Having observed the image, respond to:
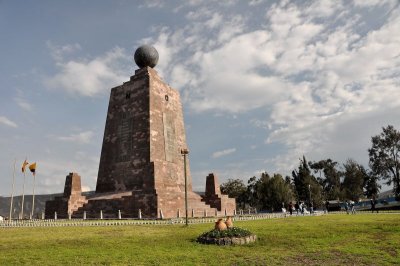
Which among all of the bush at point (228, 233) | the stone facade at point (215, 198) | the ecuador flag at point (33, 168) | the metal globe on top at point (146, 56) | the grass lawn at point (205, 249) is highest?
the metal globe on top at point (146, 56)

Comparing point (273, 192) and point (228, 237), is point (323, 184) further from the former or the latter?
point (228, 237)

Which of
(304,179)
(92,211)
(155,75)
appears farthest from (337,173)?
(92,211)

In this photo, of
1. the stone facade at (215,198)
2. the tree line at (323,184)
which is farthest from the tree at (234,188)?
the stone facade at (215,198)

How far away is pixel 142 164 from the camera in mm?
34188

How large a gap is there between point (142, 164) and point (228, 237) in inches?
883

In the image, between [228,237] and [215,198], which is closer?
[228,237]

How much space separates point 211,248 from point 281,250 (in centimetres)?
245

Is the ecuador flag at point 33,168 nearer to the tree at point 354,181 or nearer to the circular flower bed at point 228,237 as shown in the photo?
the circular flower bed at point 228,237

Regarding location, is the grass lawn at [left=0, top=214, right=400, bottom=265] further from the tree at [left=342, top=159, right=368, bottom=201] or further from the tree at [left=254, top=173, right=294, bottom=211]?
the tree at [left=342, top=159, right=368, bottom=201]

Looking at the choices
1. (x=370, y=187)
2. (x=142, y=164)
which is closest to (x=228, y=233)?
(x=142, y=164)

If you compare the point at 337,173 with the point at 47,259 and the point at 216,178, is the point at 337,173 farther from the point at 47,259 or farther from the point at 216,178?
the point at 47,259

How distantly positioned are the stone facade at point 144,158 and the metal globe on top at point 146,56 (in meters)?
0.92

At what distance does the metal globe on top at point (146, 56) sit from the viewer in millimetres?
38906

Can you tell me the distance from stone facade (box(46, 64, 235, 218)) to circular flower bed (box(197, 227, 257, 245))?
16014 mm
